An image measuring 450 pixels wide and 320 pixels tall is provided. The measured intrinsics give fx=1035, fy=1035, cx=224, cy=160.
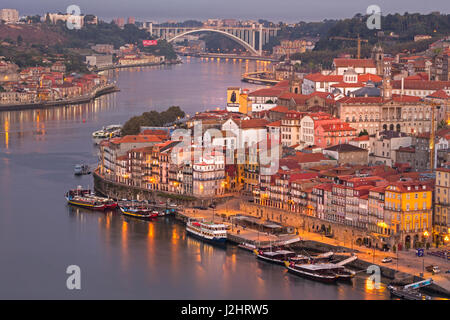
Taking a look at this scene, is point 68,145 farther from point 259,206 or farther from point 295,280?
point 295,280

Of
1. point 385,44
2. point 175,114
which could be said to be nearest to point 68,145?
point 175,114

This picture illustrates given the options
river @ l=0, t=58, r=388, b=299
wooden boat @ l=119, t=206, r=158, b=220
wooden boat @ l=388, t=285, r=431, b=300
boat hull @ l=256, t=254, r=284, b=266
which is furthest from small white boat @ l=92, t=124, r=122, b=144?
wooden boat @ l=388, t=285, r=431, b=300

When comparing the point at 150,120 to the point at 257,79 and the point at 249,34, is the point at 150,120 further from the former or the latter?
the point at 249,34

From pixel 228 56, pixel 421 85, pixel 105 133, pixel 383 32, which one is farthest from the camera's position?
pixel 228 56

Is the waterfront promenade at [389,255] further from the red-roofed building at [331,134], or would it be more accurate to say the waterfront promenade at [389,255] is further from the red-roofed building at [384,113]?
the red-roofed building at [384,113]

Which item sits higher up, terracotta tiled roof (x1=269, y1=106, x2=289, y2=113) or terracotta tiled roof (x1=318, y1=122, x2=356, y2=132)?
terracotta tiled roof (x1=269, y1=106, x2=289, y2=113)

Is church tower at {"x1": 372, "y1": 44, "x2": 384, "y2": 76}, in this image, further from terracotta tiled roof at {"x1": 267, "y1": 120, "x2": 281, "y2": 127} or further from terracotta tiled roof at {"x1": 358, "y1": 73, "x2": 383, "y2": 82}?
terracotta tiled roof at {"x1": 267, "y1": 120, "x2": 281, "y2": 127}

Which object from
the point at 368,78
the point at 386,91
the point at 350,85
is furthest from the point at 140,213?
the point at 368,78

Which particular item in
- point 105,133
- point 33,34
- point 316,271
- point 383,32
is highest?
point 383,32
